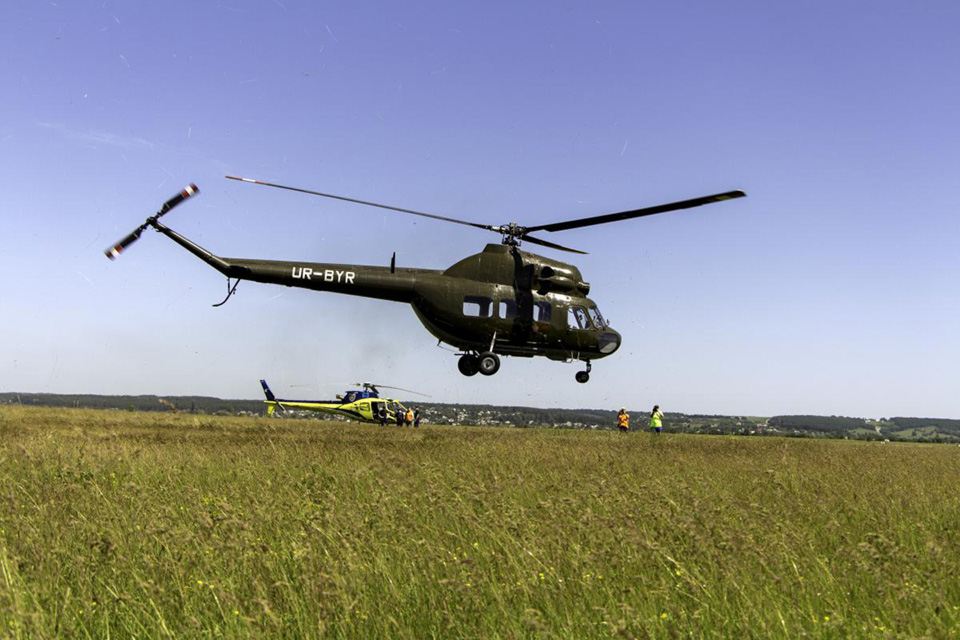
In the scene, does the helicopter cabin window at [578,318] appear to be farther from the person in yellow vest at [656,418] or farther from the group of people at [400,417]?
the group of people at [400,417]

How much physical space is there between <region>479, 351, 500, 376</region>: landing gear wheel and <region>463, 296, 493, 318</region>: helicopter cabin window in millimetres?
936

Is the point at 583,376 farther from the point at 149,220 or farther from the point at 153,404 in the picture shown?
the point at 153,404

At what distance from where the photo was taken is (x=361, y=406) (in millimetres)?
41531

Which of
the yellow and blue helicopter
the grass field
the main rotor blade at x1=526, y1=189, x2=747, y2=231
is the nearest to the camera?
the grass field

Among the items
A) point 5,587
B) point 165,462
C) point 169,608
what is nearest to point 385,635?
point 169,608

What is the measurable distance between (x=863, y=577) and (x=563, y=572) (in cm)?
213

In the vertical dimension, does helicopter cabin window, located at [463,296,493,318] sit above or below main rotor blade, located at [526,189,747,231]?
below

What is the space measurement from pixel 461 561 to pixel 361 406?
3819 centimetres

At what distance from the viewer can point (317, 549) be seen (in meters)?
5.35

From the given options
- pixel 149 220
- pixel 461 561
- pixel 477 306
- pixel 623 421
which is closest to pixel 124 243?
pixel 149 220

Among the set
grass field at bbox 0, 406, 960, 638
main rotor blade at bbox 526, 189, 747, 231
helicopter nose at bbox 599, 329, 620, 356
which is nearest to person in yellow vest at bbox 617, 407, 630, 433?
helicopter nose at bbox 599, 329, 620, 356

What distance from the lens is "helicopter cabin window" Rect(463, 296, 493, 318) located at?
17.3 meters

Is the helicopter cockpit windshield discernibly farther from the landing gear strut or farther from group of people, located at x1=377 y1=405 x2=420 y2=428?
group of people, located at x1=377 y1=405 x2=420 y2=428

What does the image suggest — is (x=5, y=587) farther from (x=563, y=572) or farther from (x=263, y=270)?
(x=263, y=270)
